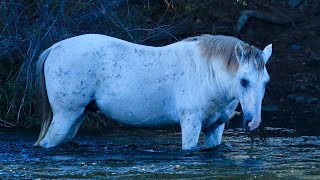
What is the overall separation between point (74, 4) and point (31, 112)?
5.15 ft

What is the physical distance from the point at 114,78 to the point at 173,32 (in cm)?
476

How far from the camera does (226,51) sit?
884 centimetres

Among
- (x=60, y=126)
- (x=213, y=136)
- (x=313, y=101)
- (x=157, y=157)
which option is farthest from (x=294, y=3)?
(x=157, y=157)

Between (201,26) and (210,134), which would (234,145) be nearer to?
(210,134)

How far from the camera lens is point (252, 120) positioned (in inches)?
332

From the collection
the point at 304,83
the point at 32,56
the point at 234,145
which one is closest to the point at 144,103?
the point at 234,145

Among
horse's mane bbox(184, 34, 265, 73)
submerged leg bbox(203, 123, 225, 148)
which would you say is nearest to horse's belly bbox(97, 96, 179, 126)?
submerged leg bbox(203, 123, 225, 148)

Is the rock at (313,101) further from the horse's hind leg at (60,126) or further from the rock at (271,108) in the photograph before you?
the horse's hind leg at (60,126)

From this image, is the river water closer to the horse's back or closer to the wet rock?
the horse's back

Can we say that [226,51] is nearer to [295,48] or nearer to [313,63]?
[313,63]

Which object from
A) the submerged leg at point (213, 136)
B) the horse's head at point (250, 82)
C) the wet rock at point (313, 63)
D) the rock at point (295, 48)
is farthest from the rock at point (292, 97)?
the horse's head at point (250, 82)

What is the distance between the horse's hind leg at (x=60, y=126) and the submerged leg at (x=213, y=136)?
1.35 meters

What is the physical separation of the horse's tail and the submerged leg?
170 cm

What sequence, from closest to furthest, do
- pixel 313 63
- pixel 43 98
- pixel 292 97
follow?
pixel 43 98 → pixel 292 97 → pixel 313 63
